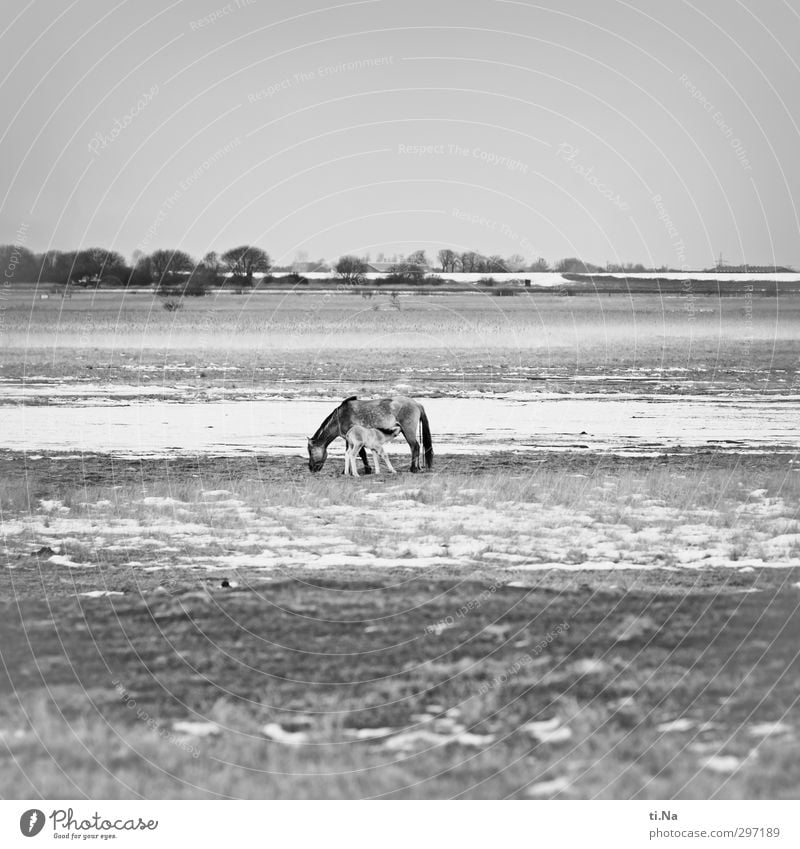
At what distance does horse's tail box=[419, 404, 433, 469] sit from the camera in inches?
853

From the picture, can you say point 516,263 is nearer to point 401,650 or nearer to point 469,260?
point 469,260

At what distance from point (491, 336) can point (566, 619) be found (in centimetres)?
5259

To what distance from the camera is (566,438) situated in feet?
87.9

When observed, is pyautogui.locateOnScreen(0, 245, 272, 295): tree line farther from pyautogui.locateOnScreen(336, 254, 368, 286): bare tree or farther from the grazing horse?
the grazing horse

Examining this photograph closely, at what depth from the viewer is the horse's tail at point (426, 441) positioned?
21672 millimetres

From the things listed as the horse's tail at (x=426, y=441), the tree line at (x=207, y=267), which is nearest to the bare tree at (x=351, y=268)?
the tree line at (x=207, y=267)

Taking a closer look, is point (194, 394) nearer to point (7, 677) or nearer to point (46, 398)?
point (46, 398)

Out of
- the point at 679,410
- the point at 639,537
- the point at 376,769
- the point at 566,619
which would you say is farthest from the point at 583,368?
the point at 376,769

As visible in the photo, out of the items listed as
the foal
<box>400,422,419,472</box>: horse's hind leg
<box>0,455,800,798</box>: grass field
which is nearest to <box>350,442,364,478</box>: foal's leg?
the foal

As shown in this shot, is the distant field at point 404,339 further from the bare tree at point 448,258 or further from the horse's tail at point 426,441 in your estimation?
the horse's tail at point 426,441

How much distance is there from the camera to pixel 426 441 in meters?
21.9

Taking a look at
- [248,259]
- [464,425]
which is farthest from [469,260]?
[464,425]

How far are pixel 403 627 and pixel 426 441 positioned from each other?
390 inches
